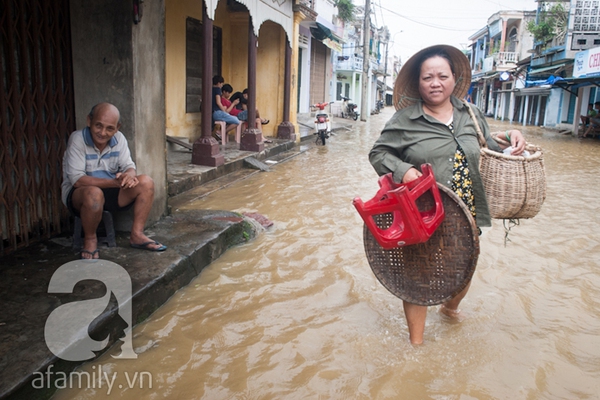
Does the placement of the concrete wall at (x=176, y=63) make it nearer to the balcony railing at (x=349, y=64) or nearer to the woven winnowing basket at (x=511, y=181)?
the woven winnowing basket at (x=511, y=181)

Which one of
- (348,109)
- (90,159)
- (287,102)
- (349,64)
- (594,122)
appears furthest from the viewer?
(349,64)

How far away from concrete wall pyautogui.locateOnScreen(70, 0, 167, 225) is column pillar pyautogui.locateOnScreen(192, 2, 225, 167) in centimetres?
382

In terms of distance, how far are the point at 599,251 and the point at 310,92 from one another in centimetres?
1794

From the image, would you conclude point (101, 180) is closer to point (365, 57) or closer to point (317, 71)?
point (317, 71)

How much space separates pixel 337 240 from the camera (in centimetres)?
490

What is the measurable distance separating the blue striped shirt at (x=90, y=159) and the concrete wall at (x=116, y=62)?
0.42 metres

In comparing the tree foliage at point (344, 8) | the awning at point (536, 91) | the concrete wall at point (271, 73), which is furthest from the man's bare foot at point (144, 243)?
the awning at point (536, 91)


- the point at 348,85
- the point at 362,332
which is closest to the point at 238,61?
the point at 362,332

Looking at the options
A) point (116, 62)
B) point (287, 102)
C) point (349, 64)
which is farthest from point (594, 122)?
point (116, 62)

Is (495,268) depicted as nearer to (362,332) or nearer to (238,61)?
(362,332)

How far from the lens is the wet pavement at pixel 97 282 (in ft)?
7.27

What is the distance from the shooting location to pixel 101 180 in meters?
3.41

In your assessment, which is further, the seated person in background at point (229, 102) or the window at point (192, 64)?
the seated person in background at point (229, 102)

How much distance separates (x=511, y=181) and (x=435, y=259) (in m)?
0.61
